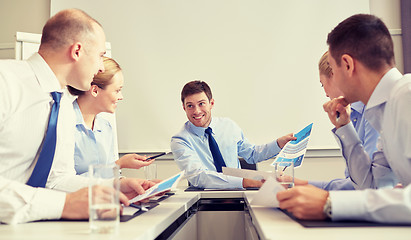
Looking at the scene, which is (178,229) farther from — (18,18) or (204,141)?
(18,18)

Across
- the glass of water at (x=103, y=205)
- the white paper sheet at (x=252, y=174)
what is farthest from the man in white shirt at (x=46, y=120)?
the white paper sheet at (x=252, y=174)

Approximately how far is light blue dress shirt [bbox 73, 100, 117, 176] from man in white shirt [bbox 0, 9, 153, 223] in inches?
27.7

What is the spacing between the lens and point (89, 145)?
2518 mm

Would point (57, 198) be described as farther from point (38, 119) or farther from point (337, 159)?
point (337, 159)

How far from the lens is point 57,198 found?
1153 millimetres

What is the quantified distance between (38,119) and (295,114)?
2903mm

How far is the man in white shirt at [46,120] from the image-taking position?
1.14 metres

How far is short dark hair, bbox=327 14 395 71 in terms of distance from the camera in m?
1.42

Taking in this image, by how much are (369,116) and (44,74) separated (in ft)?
4.11

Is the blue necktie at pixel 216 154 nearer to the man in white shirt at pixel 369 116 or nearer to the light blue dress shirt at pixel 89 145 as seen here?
the light blue dress shirt at pixel 89 145

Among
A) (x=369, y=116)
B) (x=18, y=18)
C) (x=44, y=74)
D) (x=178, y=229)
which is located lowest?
(x=178, y=229)

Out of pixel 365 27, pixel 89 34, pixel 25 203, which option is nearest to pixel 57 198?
pixel 25 203

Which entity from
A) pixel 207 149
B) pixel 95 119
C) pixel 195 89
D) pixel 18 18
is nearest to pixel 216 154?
pixel 207 149

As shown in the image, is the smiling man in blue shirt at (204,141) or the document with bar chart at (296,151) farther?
the smiling man in blue shirt at (204,141)
